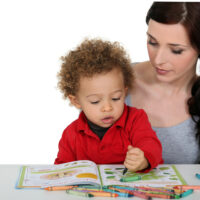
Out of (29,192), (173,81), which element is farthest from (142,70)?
(29,192)

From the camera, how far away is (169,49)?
179cm

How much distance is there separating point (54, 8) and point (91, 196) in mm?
2423

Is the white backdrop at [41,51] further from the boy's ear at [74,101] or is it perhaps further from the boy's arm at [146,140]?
the boy's arm at [146,140]

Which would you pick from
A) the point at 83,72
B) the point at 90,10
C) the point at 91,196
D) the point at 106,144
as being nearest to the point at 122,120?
the point at 106,144

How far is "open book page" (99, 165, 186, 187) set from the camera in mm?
1402

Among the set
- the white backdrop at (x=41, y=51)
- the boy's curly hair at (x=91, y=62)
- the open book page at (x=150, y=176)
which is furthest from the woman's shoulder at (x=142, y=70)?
the white backdrop at (x=41, y=51)

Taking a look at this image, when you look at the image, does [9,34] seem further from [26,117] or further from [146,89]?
[146,89]

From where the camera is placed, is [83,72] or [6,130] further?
[6,130]

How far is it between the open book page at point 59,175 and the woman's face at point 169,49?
0.60 metres

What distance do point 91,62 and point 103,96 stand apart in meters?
0.15

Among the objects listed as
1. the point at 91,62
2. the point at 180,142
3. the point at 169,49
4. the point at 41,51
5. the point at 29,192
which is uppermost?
the point at 41,51

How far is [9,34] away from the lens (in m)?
3.51

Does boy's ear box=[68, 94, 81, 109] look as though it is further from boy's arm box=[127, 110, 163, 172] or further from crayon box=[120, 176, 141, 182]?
crayon box=[120, 176, 141, 182]

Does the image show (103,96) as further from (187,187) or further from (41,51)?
(41,51)
